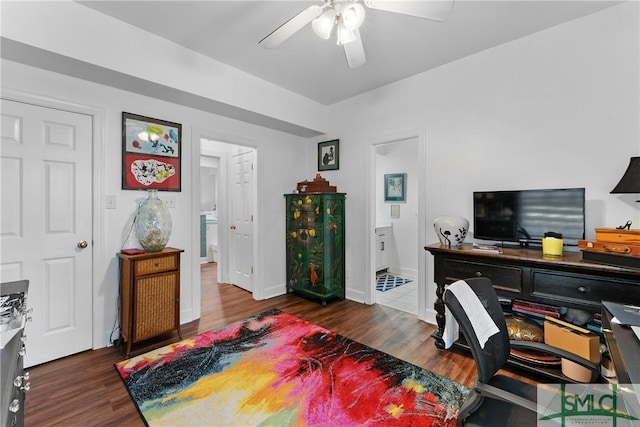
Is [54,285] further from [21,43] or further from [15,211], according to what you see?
[21,43]

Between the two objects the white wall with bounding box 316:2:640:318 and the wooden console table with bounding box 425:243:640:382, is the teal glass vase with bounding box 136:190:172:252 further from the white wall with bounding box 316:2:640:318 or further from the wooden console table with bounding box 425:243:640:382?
the white wall with bounding box 316:2:640:318

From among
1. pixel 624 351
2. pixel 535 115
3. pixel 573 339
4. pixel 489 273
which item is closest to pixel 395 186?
pixel 535 115

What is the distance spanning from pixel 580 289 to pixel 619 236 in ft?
1.33

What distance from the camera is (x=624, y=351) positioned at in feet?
3.18

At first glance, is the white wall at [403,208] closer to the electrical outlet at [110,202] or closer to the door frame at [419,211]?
the door frame at [419,211]

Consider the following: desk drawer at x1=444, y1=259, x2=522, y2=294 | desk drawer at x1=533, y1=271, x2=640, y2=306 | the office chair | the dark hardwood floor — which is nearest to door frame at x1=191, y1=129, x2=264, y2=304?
the dark hardwood floor

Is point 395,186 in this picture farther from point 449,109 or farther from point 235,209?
point 235,209

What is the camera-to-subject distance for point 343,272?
12.6ft

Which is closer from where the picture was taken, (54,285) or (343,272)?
(54,285)

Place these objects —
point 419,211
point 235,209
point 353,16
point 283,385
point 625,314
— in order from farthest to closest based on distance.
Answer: point 235,209 → point 419,211 → point 283,385 → point 353,16 → point 625,314

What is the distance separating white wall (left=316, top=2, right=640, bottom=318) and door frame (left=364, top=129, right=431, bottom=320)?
48mm

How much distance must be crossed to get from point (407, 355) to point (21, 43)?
3.63m

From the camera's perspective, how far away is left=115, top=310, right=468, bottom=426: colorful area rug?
1.69 meters

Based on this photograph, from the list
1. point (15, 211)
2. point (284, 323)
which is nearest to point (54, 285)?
point (15, 211)
